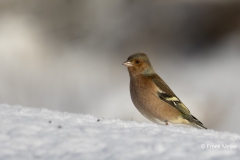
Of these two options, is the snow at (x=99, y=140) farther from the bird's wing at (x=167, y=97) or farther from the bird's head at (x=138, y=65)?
the bird's head at (x=138, y=65)

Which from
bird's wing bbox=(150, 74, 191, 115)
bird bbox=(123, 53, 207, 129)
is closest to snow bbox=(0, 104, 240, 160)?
bird bbox=(123, 53, 207, 129)

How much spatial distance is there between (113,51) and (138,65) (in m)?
10.0

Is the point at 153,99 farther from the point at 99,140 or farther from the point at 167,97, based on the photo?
the point at 99,140

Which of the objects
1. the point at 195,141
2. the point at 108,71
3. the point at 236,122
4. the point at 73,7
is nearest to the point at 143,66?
the point at 195,141

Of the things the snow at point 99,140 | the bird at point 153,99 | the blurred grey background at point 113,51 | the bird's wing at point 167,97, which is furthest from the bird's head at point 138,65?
the blurred grey background at point 113,51

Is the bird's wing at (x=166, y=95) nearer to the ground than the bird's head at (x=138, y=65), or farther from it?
nearer to the ground

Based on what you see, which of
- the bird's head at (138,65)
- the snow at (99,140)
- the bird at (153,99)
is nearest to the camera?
the snow at (99,140)

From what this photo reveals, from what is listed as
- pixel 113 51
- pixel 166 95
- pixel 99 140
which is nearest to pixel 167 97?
pixel 166 95

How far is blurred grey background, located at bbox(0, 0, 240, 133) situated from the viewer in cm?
1698

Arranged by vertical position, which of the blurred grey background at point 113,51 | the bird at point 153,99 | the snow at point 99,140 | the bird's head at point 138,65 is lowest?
the snow at point 99,140

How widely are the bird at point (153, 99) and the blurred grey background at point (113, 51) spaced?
7161 millimetres

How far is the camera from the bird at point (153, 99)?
8.42m

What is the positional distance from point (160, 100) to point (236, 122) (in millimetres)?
7667

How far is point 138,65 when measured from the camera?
9.02 meters
